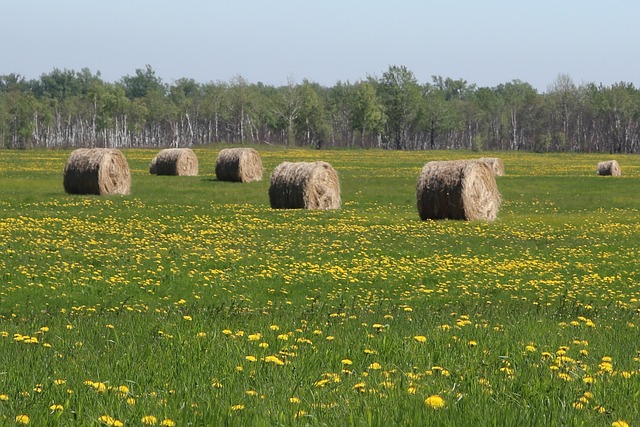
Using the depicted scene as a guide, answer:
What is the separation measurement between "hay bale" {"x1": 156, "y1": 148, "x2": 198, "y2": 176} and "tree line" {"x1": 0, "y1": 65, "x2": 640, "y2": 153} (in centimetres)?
9760

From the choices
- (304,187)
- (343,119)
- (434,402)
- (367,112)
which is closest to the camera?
(434,402)

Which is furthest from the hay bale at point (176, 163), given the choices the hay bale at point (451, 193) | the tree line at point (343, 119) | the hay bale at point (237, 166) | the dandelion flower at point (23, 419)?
the tree line at point (343, 119)

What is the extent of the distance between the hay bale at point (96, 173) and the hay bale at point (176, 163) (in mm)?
14896

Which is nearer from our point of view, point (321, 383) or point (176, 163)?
point (321, 383)

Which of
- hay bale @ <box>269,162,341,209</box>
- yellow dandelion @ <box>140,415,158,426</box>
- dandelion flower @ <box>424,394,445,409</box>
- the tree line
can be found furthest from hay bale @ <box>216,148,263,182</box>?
the tree line

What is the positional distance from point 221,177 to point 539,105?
442 feet

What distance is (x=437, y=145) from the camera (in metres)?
197

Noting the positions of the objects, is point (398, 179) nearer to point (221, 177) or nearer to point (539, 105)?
point (221, 177)

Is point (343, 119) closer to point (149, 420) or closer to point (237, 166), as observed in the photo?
point (237, 166)

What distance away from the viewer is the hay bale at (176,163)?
56531mm

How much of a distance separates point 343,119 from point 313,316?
601ft

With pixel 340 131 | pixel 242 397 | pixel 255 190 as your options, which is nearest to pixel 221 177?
pixel 255 190

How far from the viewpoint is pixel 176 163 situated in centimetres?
5638

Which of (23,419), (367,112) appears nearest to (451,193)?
(23,419)
